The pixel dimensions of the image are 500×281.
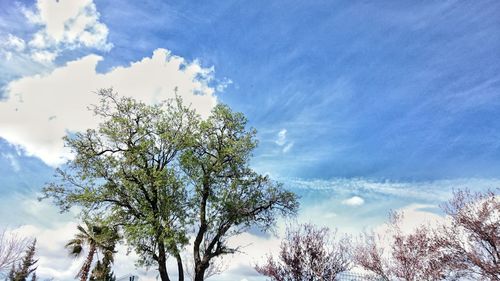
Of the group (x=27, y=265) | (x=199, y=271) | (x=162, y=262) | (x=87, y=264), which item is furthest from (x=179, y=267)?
(x=27, y=265)

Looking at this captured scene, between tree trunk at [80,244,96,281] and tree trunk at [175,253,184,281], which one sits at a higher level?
tree trunk at [80,244,96,281]

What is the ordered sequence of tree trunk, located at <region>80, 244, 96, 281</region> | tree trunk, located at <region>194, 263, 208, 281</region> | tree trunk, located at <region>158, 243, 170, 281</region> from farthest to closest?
1. tree trunk, located at <region>80, 244, 96, 281</region>
2. tree trunk, located at <region>194, 263, 208, 281</region>
3. tree trunk, located at <region>158, 243, 170, 281</region>

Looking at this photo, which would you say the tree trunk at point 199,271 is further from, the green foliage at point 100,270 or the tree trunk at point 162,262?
the green foliage at point 100,270

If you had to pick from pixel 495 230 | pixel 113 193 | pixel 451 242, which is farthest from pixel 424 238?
pixel 113 193

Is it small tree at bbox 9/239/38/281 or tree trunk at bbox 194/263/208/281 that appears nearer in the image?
tree trunk at bbox 194/263/208/281

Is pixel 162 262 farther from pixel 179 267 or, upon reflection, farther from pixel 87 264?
pixel 87 264

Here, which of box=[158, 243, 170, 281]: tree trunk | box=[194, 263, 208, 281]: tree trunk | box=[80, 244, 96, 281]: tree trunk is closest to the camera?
box=[158, 243, 170, 281]: tree trunk

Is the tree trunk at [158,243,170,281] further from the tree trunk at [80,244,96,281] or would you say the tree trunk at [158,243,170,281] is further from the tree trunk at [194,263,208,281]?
the tree trunk at [80,244,96,281]

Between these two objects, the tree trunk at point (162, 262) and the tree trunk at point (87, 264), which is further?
the tree trunk at point (87, 264)

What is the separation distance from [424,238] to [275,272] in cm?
957

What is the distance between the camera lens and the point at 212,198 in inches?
855

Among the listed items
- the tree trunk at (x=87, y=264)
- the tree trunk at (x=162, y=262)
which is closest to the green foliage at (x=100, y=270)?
the tree trunk at (x=87, y=264)

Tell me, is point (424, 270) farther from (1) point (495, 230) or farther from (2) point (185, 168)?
(2) point (185, 168)

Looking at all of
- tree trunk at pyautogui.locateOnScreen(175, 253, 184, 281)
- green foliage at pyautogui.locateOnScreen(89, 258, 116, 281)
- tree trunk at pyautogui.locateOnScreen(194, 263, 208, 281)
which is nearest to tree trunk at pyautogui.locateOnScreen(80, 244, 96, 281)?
green foliage at pyautogui.locateOnScreen(89, 258, 116, 281)
